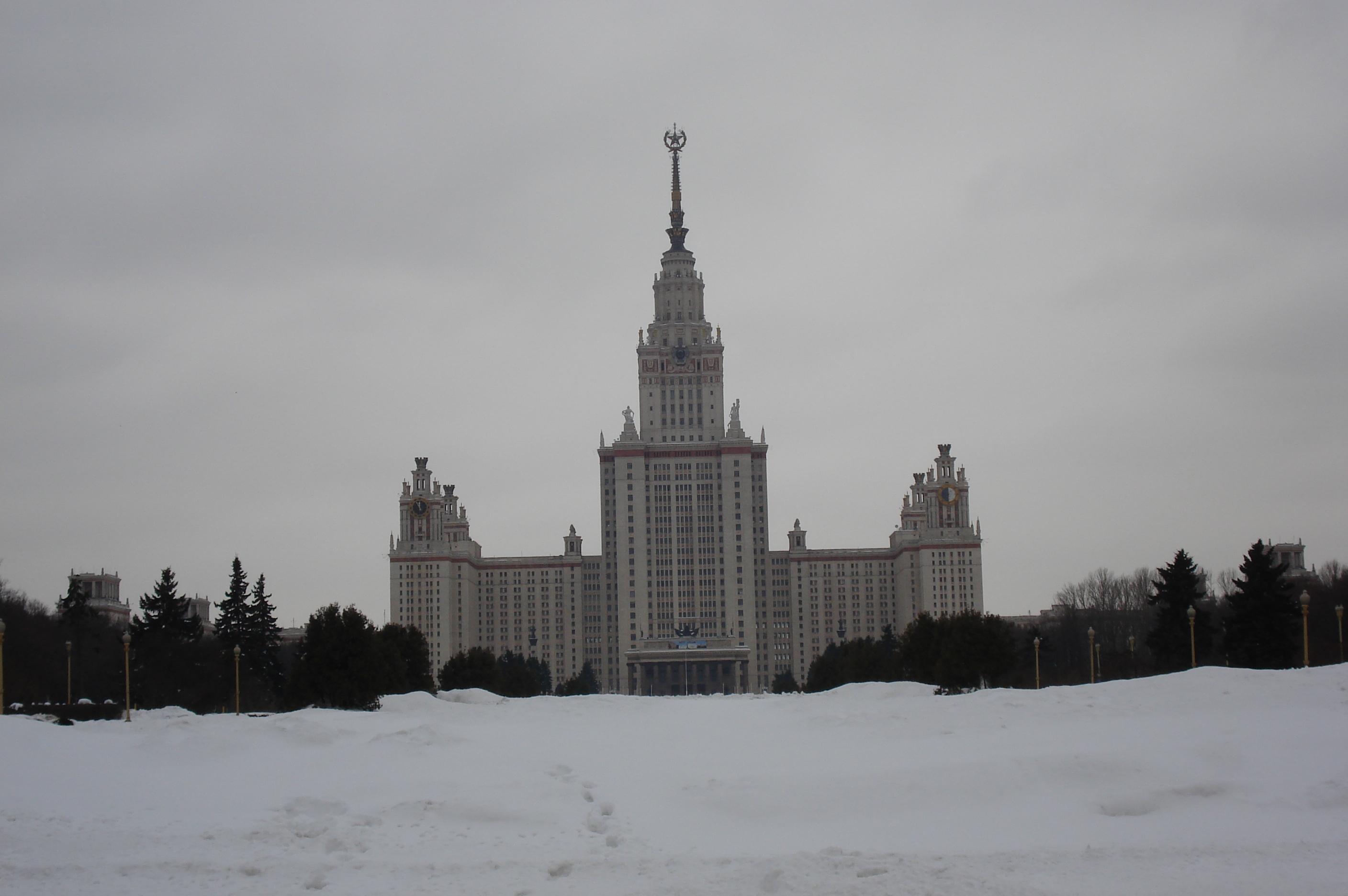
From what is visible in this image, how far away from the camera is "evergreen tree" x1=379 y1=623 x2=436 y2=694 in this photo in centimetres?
7000

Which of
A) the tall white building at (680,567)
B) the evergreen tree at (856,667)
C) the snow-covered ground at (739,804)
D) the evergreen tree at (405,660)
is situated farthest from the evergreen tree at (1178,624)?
the tall white building at (680,567)

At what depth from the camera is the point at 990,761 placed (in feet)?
94.7

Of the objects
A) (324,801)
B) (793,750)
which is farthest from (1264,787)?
(324,801)

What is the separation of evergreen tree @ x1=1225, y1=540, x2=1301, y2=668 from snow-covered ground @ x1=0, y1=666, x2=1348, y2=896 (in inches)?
962

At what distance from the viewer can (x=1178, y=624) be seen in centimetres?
7281

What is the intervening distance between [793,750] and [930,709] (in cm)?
602

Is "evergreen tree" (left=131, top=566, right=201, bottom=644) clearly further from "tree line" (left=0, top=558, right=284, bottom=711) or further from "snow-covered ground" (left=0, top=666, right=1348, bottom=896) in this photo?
"snow-covered ground" (left=0, top=666, right=1348, bottom=896)

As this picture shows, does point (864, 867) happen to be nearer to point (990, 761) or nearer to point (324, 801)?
point (990, 761)

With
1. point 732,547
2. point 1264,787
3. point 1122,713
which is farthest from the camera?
point 732,547

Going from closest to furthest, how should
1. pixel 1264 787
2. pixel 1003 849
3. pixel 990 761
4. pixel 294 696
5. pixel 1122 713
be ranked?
1. pixel 1003 849
2. pixel 1264 787
3. pixel 990 761
4. pixel 1122 713
5. pixel 294 696

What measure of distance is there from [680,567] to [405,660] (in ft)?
342

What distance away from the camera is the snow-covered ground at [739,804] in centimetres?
2153

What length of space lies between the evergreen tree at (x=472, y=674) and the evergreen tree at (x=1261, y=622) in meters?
47.7

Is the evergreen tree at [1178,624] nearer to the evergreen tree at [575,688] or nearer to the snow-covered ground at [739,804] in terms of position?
the snow-covered ground at [739,804]
